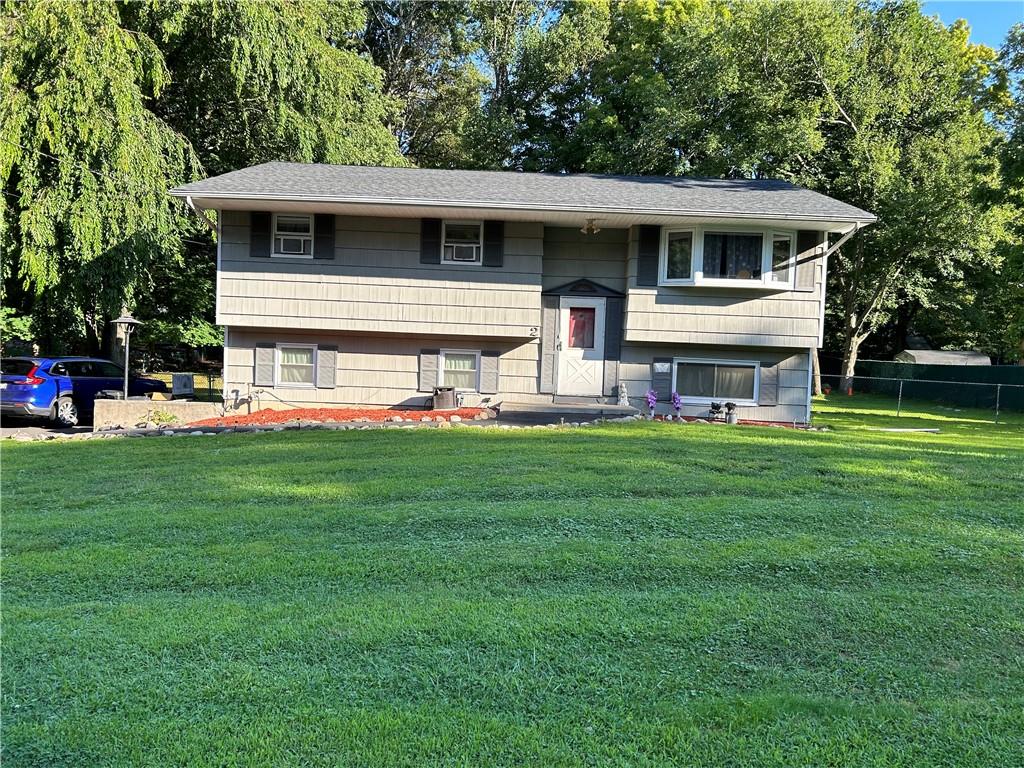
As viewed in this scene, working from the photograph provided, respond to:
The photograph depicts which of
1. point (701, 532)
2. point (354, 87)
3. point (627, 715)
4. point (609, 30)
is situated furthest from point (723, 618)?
point (609, 30)

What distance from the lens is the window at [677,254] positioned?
14.6 m

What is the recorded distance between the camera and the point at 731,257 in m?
14.6

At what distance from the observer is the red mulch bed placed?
12562mm

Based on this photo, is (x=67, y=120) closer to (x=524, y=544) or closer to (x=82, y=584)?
(x=82, y=584)

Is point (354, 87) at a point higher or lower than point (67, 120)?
higher

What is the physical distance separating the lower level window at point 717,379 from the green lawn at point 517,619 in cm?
779

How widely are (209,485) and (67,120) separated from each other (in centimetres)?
1166

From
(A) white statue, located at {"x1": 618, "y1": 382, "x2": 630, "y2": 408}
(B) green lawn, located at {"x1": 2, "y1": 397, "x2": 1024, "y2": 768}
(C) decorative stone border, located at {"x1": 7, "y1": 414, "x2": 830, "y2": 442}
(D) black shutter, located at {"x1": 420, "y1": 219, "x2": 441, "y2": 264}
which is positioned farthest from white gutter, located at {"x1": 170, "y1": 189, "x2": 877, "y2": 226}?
(B) green lawn, located at {"x1": 2, "y1": 397, "x2": 1024, "y2": 768}

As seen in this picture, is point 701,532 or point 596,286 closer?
point 701,532

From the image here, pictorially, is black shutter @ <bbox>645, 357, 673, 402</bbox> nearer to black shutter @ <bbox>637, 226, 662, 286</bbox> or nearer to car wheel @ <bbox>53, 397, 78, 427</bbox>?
black shutter @ <bbox>637, 226, 662, 286</bbox>

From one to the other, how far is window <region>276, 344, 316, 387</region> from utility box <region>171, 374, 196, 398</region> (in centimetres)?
223

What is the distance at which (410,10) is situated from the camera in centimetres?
3297

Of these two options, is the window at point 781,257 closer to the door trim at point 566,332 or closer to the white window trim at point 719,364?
the white window trim at point 719,364

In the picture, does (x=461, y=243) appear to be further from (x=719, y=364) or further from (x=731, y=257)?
(x=719, y=364)
